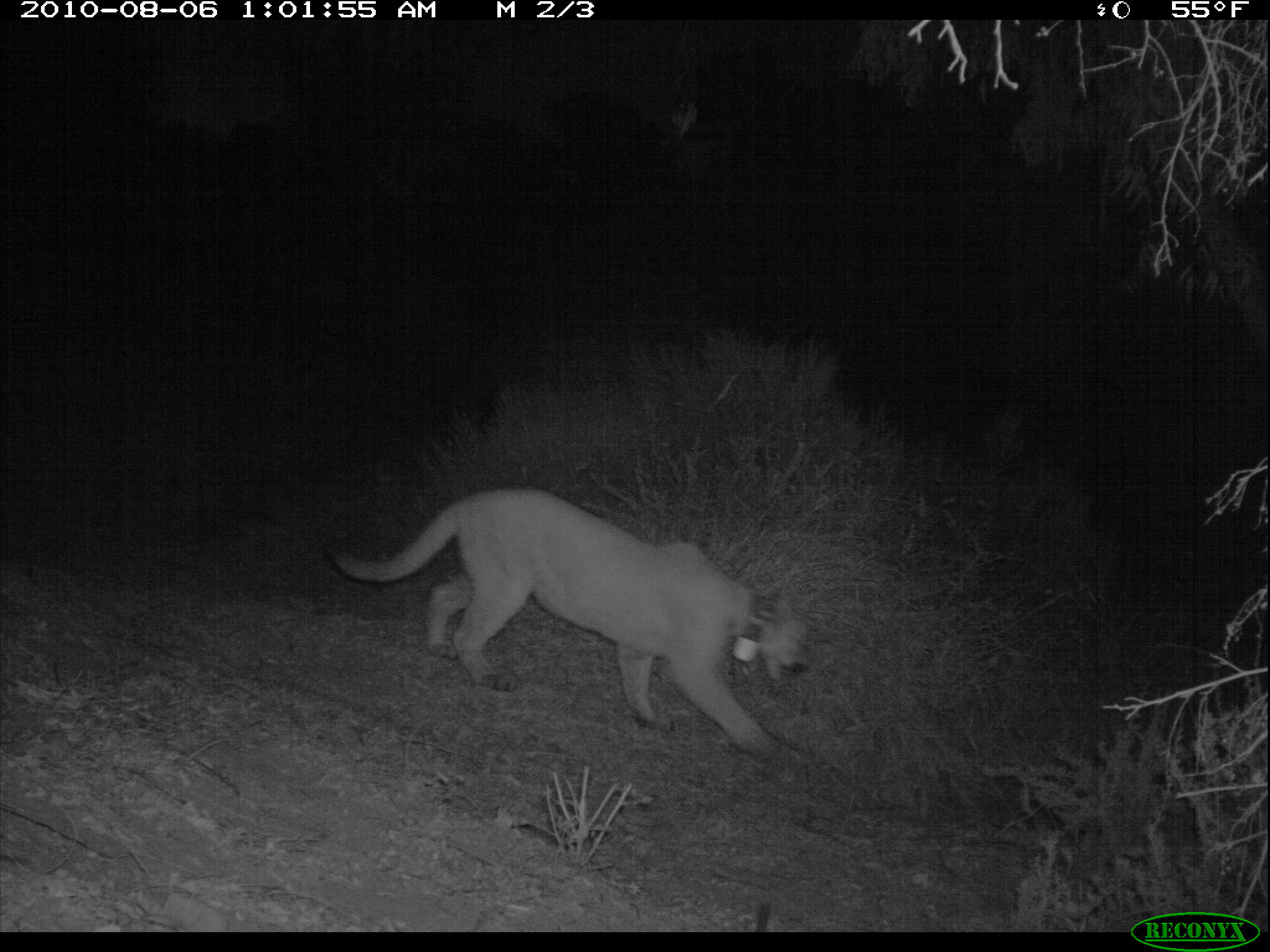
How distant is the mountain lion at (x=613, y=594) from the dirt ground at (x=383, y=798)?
36 centimetres

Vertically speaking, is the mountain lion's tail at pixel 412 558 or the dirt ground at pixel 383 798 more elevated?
the mountain lion's tail at pixel 412 558

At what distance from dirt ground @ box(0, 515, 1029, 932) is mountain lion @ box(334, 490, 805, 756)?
358mm

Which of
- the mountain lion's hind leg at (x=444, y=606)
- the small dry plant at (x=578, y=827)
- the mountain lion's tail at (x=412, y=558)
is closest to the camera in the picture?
the small dry plant at (x=578, y=827)

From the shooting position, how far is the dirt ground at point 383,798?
14.4 ft

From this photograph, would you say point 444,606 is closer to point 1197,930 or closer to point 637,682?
point 637,682

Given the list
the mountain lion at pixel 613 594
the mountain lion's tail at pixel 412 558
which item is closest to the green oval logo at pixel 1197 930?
the mountain lion at pixel 613 594

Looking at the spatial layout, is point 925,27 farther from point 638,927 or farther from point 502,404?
point 502,404

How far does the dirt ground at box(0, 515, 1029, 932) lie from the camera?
4.39 metres

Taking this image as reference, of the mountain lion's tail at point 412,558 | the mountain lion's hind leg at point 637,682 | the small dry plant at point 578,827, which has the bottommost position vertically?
the mountain lion's hind leg at point 637,682

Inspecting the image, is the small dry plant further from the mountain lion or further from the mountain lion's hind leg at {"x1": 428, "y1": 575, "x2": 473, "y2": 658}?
the mountain lion's hind leg at {"x1": 428, "y1": 575, "x2": 473, "y2": 658}

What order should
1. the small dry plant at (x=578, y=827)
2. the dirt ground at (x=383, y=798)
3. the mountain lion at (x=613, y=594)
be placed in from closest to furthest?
the dirt ground at (x=383, y=798)
the small dry plant at (x=578, y=827)
the mountain lion at (x=613, y=594)

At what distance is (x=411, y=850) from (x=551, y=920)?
2.65 feet

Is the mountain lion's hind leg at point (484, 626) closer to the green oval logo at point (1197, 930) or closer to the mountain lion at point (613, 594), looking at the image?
the mountain lion at point (613, 594)

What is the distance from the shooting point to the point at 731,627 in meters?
7.17
